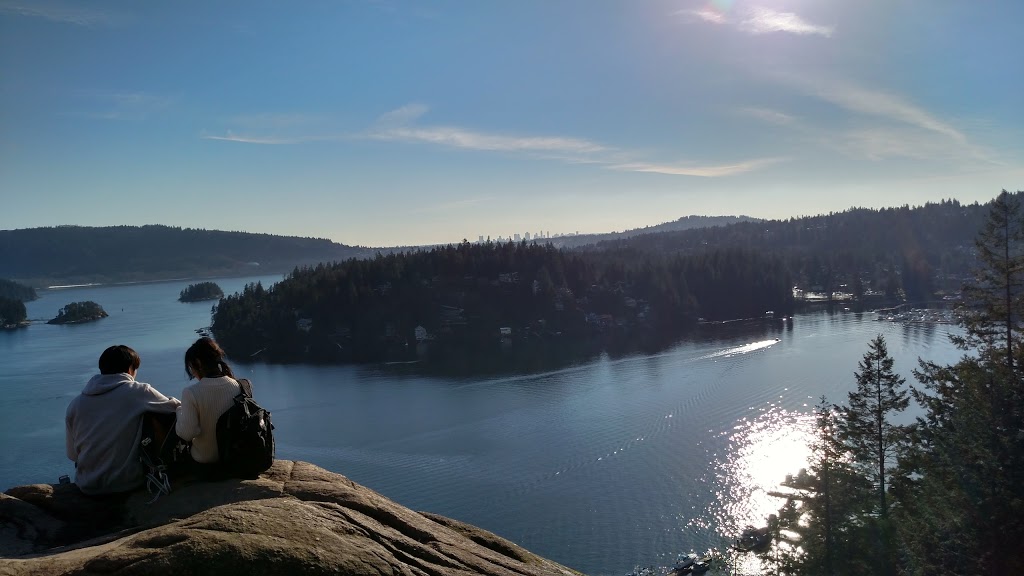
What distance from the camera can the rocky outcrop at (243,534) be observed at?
3270 mm

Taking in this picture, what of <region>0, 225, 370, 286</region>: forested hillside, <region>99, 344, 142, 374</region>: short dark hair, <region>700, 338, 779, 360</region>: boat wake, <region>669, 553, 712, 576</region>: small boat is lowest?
<region>669, 553, 712, 576</region>: small boat

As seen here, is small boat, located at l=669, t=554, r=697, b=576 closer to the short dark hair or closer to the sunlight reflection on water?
the sunlight reflection on water

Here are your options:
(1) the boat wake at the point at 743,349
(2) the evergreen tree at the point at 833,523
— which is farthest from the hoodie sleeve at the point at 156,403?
(1) the boat wake at the point at 743,349

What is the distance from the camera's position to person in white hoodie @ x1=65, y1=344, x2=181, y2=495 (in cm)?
441

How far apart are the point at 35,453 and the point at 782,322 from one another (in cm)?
6145

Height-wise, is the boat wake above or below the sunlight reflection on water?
above

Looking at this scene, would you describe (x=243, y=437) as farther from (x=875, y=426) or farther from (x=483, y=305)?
(x=483, y=305)

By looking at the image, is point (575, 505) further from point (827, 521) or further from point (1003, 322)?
point (1003, 322)

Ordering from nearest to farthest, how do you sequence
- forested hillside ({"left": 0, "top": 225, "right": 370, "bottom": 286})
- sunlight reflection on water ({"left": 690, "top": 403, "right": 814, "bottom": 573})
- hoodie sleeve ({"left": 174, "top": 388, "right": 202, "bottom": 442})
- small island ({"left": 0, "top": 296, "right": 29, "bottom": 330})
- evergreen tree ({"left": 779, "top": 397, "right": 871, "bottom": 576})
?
1. hoodie sleeve ({"left": 174, "top": 388, "right": 202, "bottom": 442})
2. evergreen tree ({"left": 779, "top": 397, "right": 871, "bottom": 576})
3. sunlight reflection on water ({"left": 690, "top": 403, "right": 814, "bottom": 573})
4. small island ({"left": 0, "top": 296, "right": 29, "bottom": 330})
5. forested hillside ({"left": 0, "top": 225, "right": 370, "bottom": 286})

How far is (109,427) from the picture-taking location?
4418 mm

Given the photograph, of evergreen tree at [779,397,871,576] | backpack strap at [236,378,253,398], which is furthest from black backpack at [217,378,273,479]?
evergreen tree at [779,397,871,576]

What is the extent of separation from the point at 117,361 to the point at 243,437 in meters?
0.97

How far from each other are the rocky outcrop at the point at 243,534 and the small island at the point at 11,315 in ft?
300

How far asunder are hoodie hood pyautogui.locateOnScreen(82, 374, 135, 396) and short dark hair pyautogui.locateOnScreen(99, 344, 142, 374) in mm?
55
